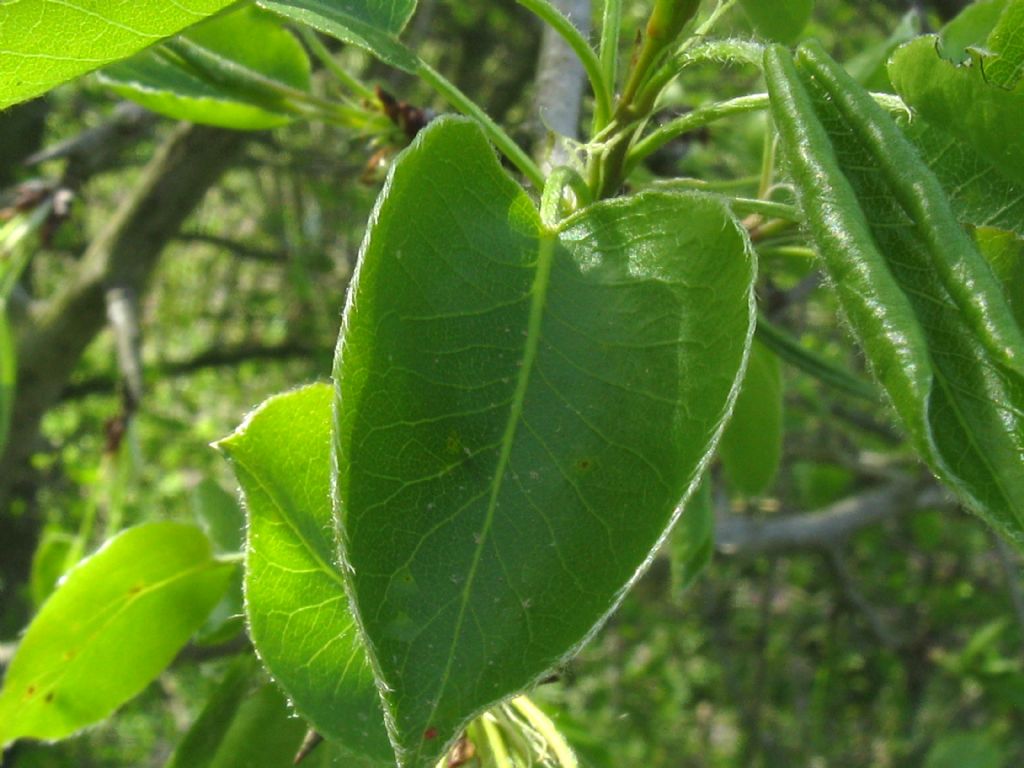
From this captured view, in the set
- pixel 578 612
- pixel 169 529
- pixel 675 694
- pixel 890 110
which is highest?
pixel 890 110

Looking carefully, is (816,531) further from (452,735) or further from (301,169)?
(452,735)

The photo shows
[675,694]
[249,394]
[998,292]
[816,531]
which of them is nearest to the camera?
[998,292]

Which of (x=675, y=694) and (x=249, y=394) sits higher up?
(x=249, y=394)

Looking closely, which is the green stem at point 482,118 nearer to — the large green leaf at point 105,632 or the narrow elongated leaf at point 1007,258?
the narrow elongated leaf at point 1007,258

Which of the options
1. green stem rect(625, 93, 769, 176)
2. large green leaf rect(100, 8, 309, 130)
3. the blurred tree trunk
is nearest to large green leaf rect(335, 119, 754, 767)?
green stem rect(625, 93, 769, 176)

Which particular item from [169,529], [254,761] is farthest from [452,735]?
[169,529]

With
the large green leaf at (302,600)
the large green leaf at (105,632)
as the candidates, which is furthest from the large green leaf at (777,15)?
the large green leaf at (105,632)

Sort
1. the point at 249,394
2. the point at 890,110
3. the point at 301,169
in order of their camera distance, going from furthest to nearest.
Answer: the point at 249,394, the point at 301,169, the point at 890,110
